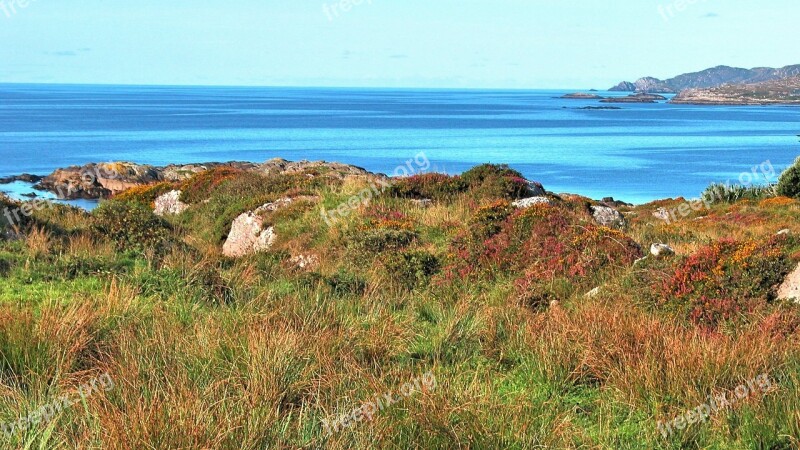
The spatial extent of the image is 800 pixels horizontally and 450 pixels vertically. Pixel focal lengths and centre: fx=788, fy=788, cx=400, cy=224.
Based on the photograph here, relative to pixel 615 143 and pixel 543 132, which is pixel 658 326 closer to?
pixel 615 143

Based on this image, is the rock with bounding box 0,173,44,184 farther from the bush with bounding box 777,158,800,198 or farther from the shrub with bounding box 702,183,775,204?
the bush with bounding box 777,158,800,198

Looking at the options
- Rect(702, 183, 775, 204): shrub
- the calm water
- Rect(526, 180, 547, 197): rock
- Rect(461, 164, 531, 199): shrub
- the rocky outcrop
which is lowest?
the calm water

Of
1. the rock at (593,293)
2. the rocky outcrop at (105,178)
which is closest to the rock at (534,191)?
the rock at (593,293)

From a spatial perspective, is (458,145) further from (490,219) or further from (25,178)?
(490,219)

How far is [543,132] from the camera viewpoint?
13625cm

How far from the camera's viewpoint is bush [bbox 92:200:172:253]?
50.3 ft

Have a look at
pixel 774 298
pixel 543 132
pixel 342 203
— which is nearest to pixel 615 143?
pixel 543 132

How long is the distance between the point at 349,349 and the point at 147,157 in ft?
278

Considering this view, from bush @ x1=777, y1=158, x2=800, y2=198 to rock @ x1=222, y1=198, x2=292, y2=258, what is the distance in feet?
84.3

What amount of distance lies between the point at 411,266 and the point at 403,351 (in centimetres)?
705

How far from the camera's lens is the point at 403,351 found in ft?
24.2

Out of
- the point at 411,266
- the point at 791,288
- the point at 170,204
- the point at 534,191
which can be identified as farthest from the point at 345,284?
the point at 170,204

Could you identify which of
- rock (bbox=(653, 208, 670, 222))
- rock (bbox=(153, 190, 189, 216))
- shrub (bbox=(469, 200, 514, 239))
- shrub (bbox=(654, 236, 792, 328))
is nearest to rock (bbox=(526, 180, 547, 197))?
shrub (bbox=(469, 200, 514, 239))

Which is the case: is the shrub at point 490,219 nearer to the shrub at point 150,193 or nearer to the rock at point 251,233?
the rock at point 251,233
